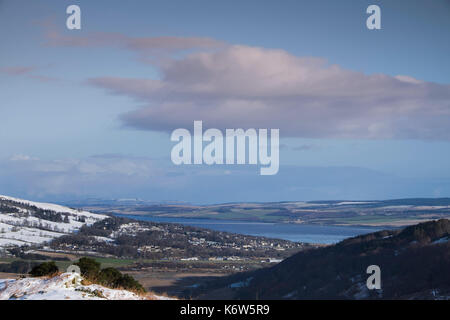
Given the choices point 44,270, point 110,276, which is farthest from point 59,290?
point 110,276

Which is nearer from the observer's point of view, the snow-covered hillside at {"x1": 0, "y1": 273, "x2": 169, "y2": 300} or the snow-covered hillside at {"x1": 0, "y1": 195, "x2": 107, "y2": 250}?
the snow-covered hillside at {"x1": 0, "y1": 273, "x2": 169, "y2": 300}

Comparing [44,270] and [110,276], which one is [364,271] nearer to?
[110,276]

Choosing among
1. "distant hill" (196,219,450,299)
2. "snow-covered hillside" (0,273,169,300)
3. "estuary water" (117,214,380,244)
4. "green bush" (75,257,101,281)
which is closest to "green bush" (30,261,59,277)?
"green bush" (75,257,101,281)

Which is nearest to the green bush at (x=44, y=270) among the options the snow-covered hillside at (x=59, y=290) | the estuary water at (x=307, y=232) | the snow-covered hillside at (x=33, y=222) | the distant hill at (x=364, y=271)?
the snow-covered hillside at (x=59, y=290)

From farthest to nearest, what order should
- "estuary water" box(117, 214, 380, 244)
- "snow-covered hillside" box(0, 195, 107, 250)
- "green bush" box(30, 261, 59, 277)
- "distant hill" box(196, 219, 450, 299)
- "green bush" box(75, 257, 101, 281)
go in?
"estuary water" box(117, 214, 380, 244) < "snow-covered hillside" box(0, 195, 107, 250) < "distant hill" box(196, 219, 450, 299) < "green bush" box(75, 257, 101, 281) < "green bush" box(30, 261, 59, 277)

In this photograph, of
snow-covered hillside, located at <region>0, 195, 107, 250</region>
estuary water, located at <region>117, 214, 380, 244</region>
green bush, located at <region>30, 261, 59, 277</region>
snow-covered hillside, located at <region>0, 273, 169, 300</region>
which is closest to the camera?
snow-covered hillside, located at <region>0, 273, 169, 300</region>

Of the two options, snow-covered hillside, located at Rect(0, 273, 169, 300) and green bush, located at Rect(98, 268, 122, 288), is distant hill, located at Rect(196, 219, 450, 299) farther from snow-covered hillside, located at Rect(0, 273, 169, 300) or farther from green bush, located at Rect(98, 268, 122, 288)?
snow-covered hillside, located at Rect(0, 273, 169, 300)

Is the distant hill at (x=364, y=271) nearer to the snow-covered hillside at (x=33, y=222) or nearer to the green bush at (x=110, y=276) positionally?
the green bush at (x=110, y=276)

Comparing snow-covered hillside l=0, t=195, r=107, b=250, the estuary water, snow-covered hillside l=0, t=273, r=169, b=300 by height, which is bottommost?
the estuary water
